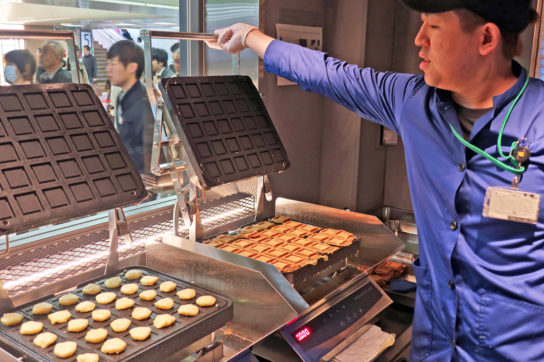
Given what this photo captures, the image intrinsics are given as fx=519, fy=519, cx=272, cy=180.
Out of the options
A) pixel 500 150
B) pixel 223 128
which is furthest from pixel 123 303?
pixel 500 150

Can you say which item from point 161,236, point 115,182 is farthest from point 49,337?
point 161,236

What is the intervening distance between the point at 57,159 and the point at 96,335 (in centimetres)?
49

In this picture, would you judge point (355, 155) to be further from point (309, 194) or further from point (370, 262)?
point (370, 262)

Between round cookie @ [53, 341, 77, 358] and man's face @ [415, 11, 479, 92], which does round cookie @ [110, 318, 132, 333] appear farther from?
man's face @ [415, 11, 479, 92]

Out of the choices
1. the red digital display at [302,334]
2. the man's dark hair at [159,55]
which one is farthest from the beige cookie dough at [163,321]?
the man's dark hair at [159,55]

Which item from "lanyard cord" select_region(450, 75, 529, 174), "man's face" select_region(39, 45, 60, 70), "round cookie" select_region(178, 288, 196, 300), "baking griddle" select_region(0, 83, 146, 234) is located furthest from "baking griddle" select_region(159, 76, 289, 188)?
"lanyard cord" select_region(450, 75, 529, 174)

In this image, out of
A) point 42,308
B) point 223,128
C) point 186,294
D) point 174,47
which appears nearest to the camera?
point 42,308

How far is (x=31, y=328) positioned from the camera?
1.28 metres

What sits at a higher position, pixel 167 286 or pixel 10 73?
pixel 10 73

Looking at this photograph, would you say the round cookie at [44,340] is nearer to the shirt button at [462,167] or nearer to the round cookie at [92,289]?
the round cookie at [92,289]

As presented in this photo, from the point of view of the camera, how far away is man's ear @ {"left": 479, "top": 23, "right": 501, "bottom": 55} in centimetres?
125

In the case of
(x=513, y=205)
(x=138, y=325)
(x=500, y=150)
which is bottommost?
(x=138, y=325)

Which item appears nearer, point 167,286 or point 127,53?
point 167,286

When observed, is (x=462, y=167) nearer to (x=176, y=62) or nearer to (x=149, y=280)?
(x=149, y=280)
